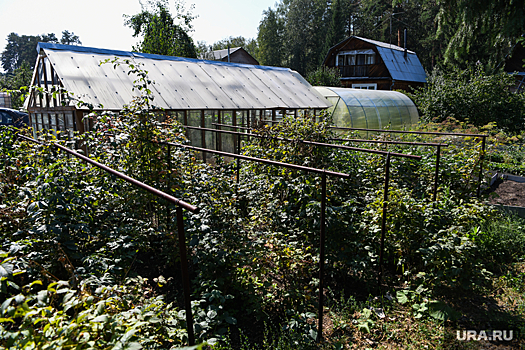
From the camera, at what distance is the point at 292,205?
398 cm

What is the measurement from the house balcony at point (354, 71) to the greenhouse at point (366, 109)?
51.4ft

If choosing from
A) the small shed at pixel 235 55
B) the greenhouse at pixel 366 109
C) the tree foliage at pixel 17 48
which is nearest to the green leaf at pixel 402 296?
the greenhouse at pixel 366 109

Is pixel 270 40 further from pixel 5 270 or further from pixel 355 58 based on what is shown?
pixel 5 270

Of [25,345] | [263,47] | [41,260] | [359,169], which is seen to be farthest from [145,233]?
[263,47]

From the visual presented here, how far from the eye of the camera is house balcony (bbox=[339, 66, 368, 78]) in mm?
31734

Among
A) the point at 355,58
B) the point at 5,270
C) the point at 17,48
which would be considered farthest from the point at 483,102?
the point at 17,48

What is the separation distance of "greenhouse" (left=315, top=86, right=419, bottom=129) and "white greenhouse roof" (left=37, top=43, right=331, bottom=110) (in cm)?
115

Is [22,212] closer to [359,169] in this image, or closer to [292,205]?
[292,205]

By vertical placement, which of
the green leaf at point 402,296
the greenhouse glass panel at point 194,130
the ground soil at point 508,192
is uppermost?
the greenhouse glass panel at point 194,130

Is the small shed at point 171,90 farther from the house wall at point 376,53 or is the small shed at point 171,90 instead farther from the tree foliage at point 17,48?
the tree foliage at point 17,48

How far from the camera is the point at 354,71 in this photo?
1280 inches

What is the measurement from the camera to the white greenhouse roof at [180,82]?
29.4 feet

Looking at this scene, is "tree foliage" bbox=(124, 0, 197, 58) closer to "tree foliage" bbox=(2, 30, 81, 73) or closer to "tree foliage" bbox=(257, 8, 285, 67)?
"tree foliage" bbox=(257, 8, 285, 67)

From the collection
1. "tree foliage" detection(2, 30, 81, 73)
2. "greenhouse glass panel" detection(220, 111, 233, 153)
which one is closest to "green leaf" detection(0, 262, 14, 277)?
"greenhouse glass panel" detection(220, 111, 233, 153)
